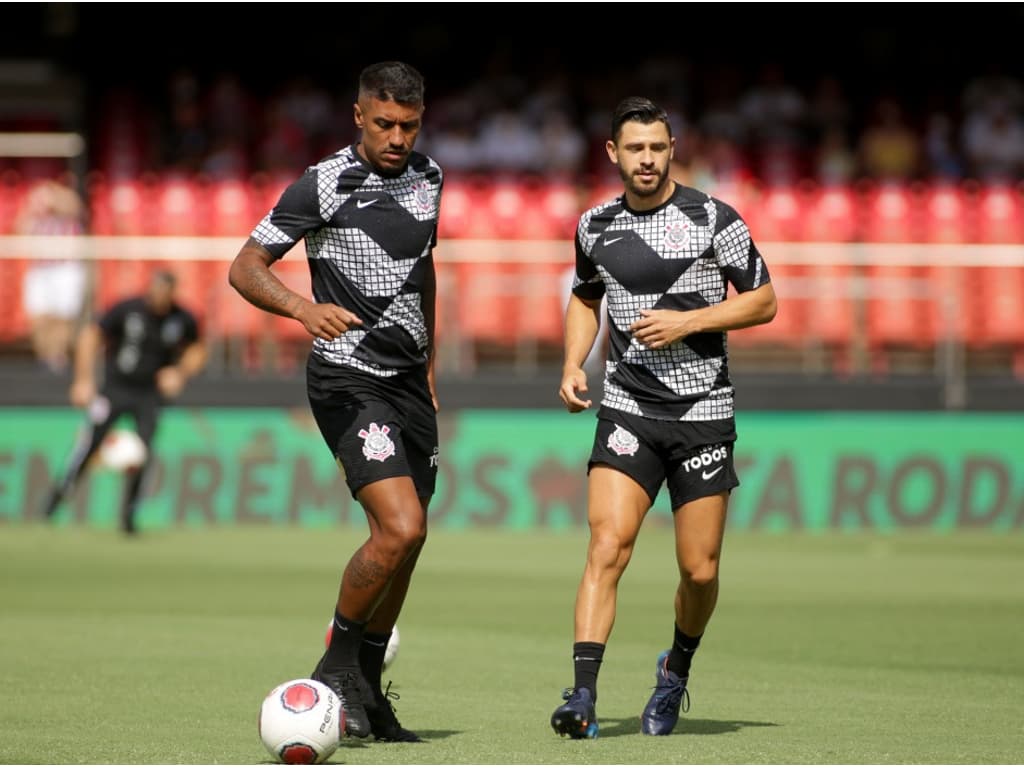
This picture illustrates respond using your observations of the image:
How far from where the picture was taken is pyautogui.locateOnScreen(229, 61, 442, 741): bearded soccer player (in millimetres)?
6766

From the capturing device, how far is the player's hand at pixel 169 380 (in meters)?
16.8

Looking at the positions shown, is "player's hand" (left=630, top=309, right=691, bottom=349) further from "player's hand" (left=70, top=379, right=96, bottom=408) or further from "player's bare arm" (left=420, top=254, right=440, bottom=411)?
"player's hand" (left=70, top=379, right=96, bottom=408)

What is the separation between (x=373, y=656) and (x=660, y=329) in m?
1.66

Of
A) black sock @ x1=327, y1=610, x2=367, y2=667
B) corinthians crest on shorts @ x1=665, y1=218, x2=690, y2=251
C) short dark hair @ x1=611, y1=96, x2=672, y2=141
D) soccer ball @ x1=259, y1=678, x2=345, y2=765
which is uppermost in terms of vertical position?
short dark hair @ x1=611, y1=96, x2=672, y2=141

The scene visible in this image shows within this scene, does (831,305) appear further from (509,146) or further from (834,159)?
(509,146)

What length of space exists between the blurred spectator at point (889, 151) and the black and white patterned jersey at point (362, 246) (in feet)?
51.0

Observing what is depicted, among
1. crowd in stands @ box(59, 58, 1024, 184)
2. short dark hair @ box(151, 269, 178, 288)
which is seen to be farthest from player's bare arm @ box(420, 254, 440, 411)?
crowd in stands @ box(59, 58, 1024, 184)

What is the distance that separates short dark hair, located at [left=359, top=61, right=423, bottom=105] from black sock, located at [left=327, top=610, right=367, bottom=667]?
1911 mm

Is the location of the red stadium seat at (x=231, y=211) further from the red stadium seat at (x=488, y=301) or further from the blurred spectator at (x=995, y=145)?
the blurred spectator at (x=995, y=145)

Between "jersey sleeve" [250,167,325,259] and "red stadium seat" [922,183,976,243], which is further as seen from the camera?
"red stadium seat" [922,183,976,243]

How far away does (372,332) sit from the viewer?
6910 millimetres

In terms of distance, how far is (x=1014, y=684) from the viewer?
844 cm

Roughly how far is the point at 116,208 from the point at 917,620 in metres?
11.7

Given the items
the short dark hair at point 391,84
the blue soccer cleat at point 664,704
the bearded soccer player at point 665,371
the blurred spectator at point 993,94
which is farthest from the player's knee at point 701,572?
the blurred spectator at point 993,94
